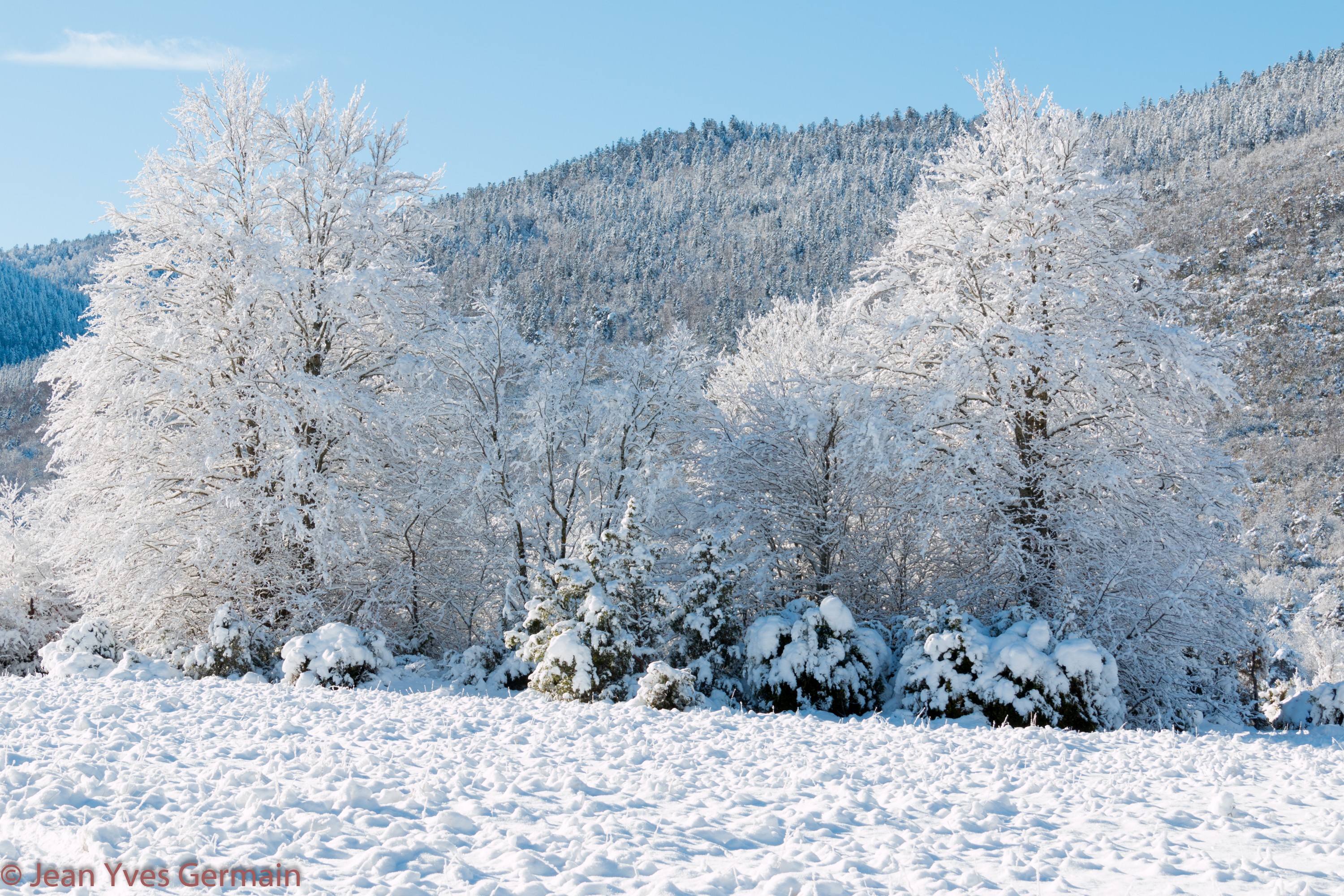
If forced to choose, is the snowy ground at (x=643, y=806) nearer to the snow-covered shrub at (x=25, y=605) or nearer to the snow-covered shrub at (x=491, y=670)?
the snow-covered shrub at (x=491, y=670)

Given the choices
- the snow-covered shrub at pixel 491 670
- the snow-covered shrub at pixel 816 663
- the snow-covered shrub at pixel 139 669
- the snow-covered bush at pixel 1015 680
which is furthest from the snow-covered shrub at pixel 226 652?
the snow-covered bush at pixel 1015 680

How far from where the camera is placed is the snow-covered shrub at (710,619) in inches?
489

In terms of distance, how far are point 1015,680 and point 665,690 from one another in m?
4.62

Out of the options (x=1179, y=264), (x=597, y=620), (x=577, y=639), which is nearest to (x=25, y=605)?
(x=577, y=639)

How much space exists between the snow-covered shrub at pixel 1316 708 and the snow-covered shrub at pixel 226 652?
55.3 ft

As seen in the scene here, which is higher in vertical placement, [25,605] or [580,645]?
[580,645]

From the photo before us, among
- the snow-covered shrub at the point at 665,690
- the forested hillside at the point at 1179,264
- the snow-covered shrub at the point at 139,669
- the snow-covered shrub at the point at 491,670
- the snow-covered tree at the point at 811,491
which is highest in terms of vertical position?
the forested hillside at the point at 1179,264

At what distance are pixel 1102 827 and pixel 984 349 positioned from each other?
9267 mm

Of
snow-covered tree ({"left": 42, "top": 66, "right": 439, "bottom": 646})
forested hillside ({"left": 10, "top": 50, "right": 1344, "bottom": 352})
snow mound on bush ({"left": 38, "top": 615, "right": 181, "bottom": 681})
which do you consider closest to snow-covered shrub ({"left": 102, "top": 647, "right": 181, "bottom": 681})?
snow mound on bush ({"left": 38, "top": 615, "right": 181, "bottom": 681})

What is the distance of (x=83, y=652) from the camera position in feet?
41.3

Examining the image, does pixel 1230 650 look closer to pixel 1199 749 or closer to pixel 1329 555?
pixel 1199 749

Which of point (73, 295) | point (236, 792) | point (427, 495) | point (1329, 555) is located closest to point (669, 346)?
point (427, 495)

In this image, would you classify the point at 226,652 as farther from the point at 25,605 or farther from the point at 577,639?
the point at 25,605

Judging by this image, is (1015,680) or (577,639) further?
(577,639)
